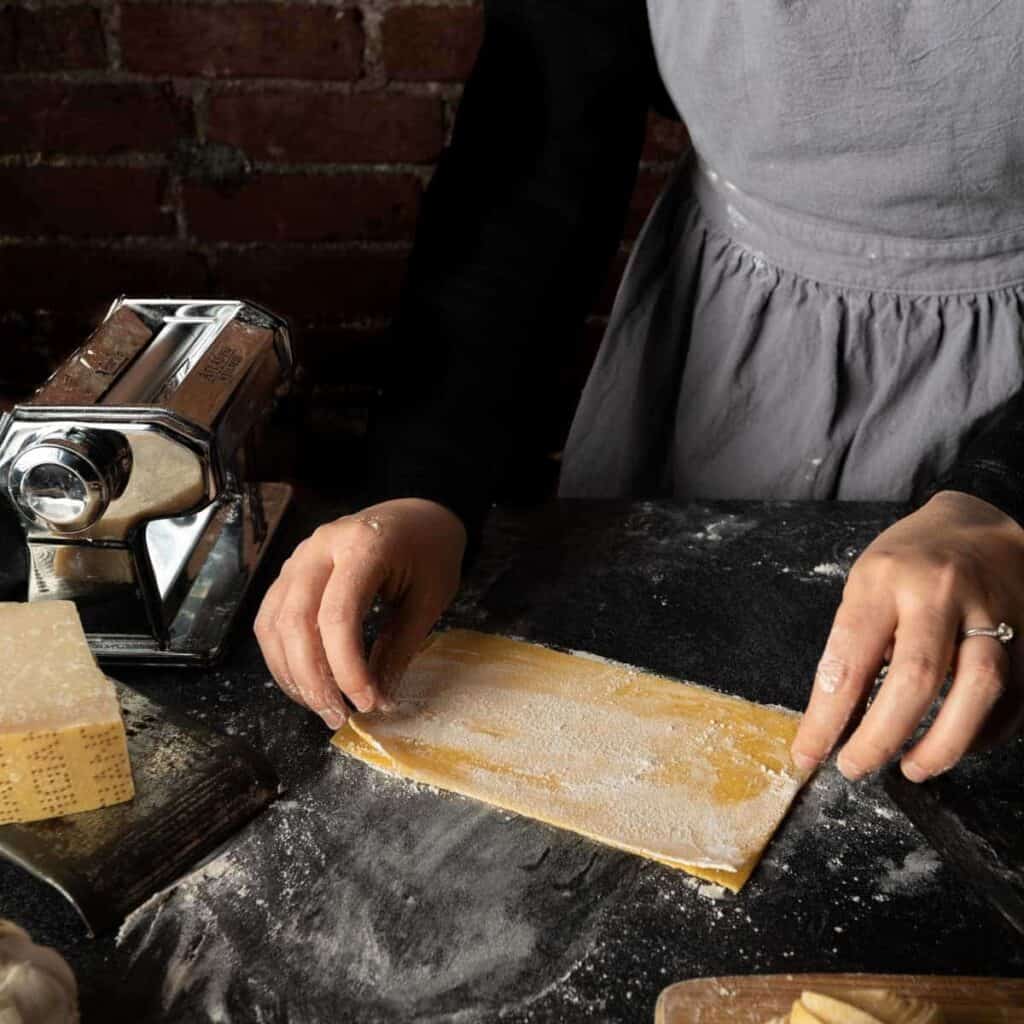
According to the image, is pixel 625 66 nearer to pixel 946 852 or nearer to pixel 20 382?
pixel 946 852

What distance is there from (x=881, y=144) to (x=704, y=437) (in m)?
0.26

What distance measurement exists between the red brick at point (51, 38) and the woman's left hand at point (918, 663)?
950mm

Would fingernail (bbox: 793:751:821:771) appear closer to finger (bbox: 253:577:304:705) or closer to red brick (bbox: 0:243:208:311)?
finger (bbox: 253:577:304:705)

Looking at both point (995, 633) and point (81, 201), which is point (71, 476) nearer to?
point (995, 633)

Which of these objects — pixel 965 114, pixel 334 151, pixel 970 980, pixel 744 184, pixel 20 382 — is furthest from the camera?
pixel 20 382

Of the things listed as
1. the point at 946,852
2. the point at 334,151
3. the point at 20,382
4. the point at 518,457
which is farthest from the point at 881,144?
the point at 20,382

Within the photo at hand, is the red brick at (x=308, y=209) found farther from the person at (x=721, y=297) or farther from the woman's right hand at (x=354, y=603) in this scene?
the woman's right hand at (x=354, y=603)

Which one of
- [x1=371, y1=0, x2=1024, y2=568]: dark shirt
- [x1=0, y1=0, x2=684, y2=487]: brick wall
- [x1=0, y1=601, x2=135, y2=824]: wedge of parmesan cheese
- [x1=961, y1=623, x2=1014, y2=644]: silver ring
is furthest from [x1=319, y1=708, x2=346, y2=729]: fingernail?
[x1=0, y1=0, x2=684, y2=487]: brick wall

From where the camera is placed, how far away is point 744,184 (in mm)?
818

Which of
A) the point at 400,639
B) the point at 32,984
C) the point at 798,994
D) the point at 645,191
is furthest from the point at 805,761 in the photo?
the point at 645,191

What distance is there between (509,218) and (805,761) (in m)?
0.45

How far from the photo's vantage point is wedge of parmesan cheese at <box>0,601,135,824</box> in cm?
56

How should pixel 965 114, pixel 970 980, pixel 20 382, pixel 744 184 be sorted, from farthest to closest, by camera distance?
1. pixel 20 382
2. pixel 744 184
3. pixel 965 114
4. pixel 970 980

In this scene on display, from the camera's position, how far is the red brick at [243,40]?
1.15m
